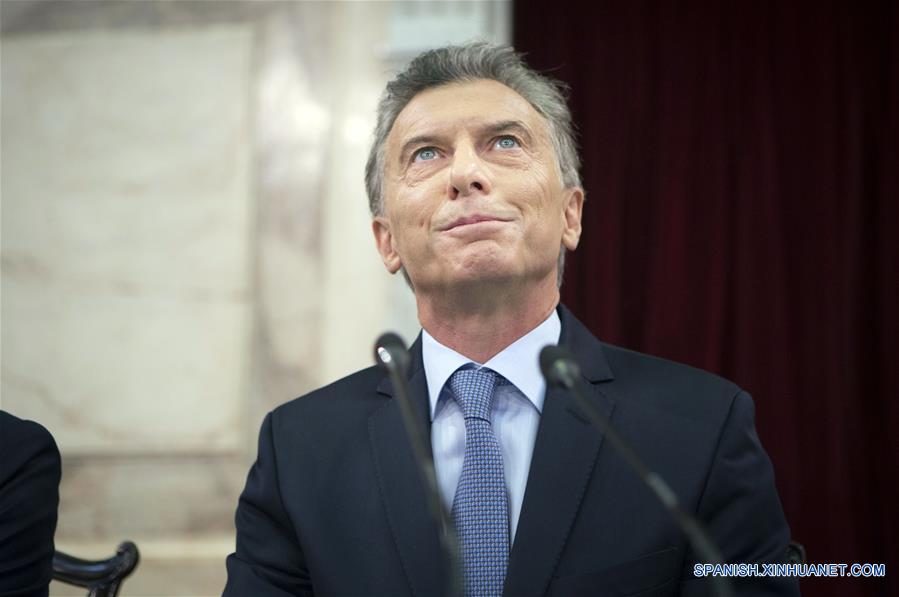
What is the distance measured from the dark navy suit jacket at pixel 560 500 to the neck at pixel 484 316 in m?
0.11

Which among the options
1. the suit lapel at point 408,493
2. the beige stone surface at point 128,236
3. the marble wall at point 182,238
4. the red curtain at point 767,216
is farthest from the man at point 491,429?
the beige stone surface at point 128,236

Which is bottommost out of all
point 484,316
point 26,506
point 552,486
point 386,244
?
point 26,506

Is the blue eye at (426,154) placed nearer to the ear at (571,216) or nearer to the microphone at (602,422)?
the ear at (571,216)

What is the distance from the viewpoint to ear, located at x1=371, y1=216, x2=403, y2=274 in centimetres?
229

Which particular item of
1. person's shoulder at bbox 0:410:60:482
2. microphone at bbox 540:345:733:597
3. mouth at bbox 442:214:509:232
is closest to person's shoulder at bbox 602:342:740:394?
mouth at bbox 442:214:509:232

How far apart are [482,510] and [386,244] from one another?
714 mm

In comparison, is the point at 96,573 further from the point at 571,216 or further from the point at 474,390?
the point at 571,216

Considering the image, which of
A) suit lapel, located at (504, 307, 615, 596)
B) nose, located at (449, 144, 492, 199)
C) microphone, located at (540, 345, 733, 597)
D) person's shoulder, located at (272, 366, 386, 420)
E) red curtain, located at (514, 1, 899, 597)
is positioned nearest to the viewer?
microphone, located at (540, 345, 733, 597)

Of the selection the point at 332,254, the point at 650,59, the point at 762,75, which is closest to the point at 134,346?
the point at 332,254

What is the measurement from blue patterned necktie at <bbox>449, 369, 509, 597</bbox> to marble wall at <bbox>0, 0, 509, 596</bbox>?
163cm

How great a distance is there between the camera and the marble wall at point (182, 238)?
3.57 meters

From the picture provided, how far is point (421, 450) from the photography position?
4.33 feet

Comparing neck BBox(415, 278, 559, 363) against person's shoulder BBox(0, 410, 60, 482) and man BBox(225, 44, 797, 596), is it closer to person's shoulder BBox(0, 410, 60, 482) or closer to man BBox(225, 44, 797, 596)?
man BBox(225, 44, 797, 596)

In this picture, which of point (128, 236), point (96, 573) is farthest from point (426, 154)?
point (128, 236)
